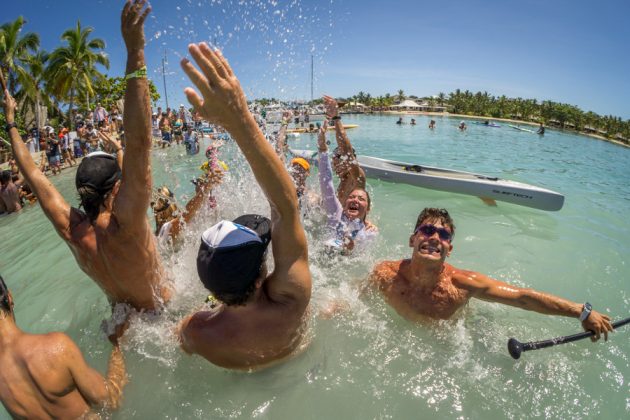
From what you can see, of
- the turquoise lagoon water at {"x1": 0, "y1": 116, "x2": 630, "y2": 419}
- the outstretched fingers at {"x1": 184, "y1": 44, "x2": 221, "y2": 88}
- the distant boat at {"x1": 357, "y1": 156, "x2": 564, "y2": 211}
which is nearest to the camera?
the outstretched fingers at {"x1": 184, "y1": 44, "x2": 221, "y2": 88}

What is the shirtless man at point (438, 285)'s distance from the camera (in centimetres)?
313

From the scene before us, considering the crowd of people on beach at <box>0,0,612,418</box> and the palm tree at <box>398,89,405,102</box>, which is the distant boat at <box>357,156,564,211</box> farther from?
the palm tree at <box>398,89,405,102</box>

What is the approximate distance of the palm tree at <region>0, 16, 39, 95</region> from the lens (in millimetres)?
23650

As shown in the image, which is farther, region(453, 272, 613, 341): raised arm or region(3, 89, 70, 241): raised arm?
region(453, 272, 613, 341): raised arm

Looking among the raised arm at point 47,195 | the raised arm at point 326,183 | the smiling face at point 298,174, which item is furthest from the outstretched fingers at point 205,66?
the smiling face at point 298,174

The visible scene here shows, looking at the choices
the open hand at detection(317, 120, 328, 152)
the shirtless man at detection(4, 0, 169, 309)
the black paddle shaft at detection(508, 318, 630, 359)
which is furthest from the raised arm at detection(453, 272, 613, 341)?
the shirtless man at detection(4, 0, 169, 309)

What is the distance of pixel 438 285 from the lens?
3.35 m

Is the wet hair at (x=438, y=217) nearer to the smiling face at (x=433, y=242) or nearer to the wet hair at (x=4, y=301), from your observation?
the smiling face at (x=433, y=242)

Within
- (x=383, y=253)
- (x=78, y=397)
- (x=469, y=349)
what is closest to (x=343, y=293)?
(x=469, y=349)

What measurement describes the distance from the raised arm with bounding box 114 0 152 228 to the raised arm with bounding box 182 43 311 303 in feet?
3.10

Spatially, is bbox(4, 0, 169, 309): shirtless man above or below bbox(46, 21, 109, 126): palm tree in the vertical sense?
below

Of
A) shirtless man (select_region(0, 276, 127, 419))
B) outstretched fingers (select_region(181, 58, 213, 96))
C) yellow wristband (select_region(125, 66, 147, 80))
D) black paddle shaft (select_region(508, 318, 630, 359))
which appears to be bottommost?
black paddle shaft (select_region(508, 318, 630, 359))

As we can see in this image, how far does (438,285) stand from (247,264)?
2.36m

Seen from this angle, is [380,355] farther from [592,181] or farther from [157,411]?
[592,181]
